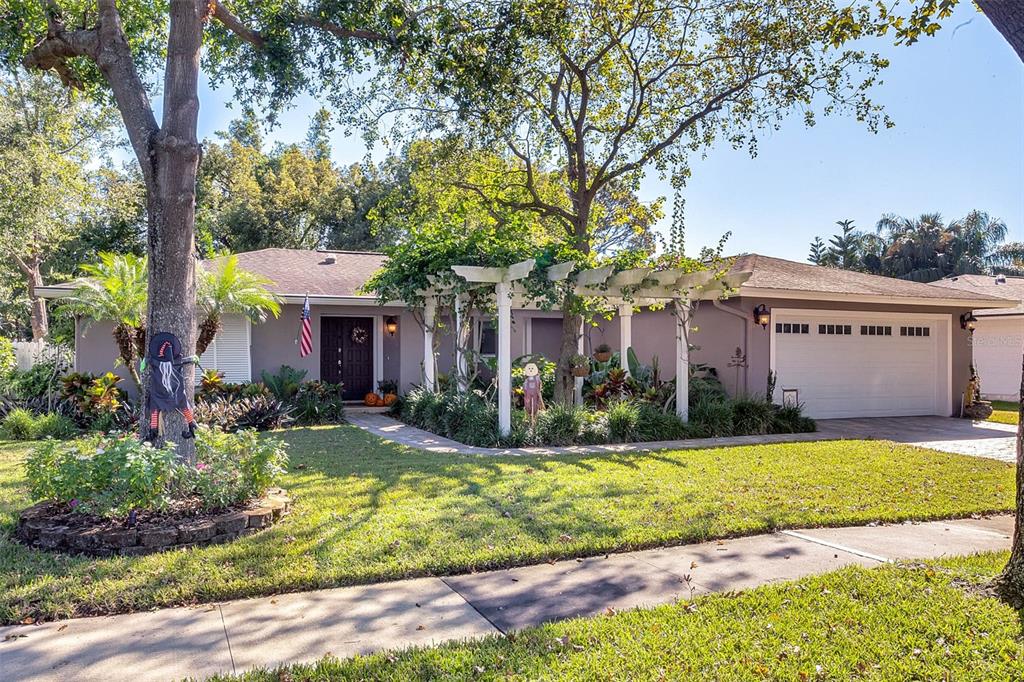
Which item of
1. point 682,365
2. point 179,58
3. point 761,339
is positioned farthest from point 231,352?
point 761,339

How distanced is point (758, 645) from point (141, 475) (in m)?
4.37

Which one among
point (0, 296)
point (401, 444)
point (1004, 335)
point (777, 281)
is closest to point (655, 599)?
point (401, 444)

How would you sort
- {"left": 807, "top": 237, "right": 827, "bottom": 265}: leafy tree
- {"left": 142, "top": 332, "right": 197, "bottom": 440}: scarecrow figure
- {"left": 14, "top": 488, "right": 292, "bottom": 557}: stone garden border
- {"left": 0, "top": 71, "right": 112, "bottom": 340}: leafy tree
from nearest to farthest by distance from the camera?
{"left": 14, "top": 488, "right": 292, "bottom": 557}: stone garden border, {"left": 142, "top": 332, "right": 197, "bottom": 440}: scarecrow figure, {"left": 0, "top": 71, "right": 112, "bottom": 340}: leafy tree, {"left": 807, "top": 237, "right": 827, "bottom": 265}: leafy tree

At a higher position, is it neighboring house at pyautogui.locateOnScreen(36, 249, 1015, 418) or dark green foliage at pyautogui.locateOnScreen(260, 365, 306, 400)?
neighboring house at pyautogui.locateOnScreen(36, 249, 1015, 418)

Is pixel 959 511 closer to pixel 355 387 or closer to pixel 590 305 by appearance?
pixel 590 305

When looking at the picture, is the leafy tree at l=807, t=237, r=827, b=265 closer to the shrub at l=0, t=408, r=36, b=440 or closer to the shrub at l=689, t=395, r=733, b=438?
the shrub at l=689, t=395, r=733, b=438

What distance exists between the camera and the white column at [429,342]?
530 inches

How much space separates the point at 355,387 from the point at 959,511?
41.2 feet

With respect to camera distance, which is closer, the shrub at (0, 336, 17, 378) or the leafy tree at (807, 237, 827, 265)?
the shrub at (0, 336, 17, 378)

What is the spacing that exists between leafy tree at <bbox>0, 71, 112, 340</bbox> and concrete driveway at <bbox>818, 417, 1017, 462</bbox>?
712 inches

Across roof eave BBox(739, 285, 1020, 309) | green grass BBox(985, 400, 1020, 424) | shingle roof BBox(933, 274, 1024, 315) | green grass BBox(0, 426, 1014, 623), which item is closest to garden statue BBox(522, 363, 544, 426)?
green grass BBox(0, 426, 1014, 623)

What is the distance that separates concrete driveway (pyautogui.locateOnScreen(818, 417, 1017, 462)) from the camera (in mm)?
10500

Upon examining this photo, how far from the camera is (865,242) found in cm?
3812

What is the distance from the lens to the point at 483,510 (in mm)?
6285
